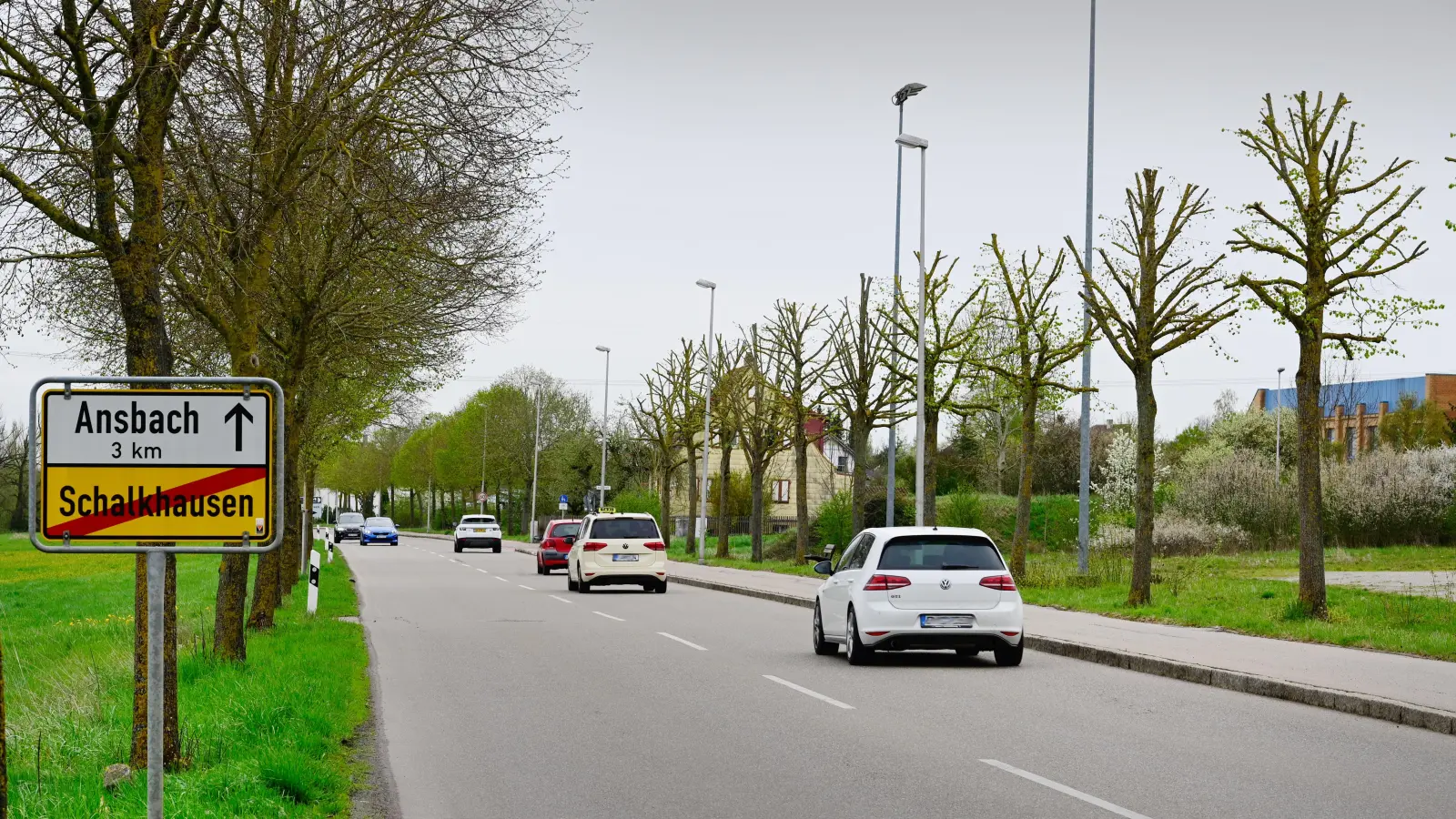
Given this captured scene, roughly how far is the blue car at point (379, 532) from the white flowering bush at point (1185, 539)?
44.1 m

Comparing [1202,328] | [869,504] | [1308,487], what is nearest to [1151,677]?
[1308,487]

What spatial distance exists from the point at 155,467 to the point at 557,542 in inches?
1414

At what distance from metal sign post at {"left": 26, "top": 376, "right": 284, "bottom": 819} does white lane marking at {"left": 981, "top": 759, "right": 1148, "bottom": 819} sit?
473cm

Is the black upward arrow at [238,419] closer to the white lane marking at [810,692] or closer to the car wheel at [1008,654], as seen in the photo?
the white lane marking at [810,692]

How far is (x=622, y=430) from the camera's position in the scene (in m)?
89.3

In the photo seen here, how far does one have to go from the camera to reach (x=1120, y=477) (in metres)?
65.4

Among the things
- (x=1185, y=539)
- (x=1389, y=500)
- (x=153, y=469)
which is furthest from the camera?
(x=1389, y=500)

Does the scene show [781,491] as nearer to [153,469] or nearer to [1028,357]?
[1028,357]

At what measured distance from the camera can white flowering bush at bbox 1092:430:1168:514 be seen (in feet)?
198

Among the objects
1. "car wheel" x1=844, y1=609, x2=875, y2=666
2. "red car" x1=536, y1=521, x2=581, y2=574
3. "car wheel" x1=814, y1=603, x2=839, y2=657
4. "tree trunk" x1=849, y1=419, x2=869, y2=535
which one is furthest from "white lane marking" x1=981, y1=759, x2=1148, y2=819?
"red car" x1=536, y1=521, x2=581, y2=574

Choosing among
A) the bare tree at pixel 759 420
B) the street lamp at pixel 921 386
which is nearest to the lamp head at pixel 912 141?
the street lamp at pixel 921 386

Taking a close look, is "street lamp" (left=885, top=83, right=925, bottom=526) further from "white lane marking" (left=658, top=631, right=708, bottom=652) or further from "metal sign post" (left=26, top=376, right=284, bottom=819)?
"metal sign post" (left=26, top=376, right=284, bottom=819)

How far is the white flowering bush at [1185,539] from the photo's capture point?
4378cm

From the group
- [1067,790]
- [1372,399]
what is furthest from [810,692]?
[1372,399]
